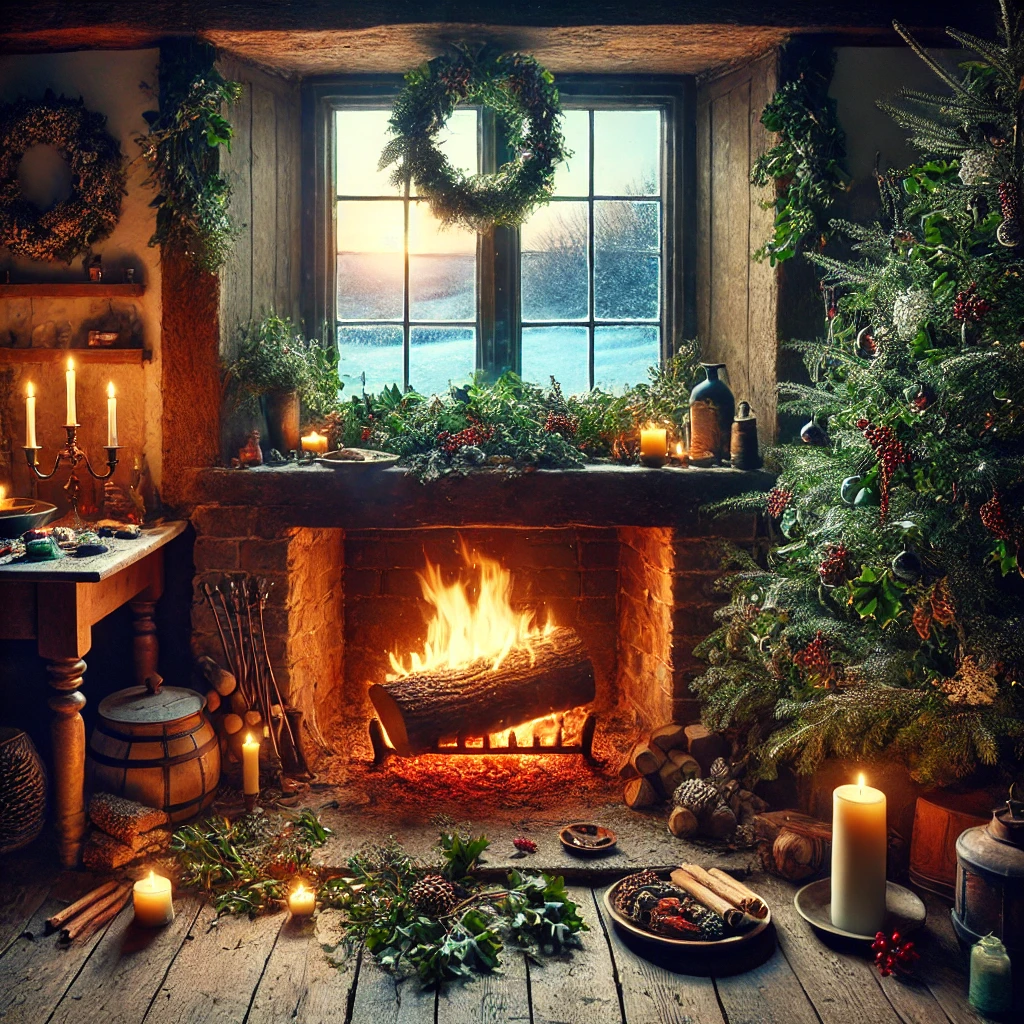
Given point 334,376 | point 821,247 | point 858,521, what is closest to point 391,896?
point 858,521

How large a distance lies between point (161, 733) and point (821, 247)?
10.1 feet

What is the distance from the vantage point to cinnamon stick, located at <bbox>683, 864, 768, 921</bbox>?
10.8ft

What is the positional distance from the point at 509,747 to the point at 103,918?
1.70 m

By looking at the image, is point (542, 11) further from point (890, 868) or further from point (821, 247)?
Result: point (890, 868)

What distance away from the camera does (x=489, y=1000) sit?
9.78 feet

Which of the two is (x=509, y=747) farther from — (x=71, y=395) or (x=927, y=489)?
(x=71, y=395)

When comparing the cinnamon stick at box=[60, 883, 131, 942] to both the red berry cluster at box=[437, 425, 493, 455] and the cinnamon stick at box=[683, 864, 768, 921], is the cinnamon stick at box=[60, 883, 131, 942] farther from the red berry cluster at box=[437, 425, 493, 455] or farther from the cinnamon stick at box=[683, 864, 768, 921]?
the red berry cluster at box=[437, 425, 493, 455]

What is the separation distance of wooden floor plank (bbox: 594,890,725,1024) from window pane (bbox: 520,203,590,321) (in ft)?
9.61

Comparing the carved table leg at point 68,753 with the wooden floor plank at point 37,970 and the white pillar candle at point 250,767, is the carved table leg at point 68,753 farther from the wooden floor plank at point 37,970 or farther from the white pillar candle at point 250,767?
the white pillar candle at point 250,767

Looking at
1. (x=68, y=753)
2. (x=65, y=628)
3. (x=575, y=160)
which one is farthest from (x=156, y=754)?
(x=575, y=160)

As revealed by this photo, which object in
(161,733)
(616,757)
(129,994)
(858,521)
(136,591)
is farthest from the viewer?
(616,757)

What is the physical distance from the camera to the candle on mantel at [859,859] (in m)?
3.14

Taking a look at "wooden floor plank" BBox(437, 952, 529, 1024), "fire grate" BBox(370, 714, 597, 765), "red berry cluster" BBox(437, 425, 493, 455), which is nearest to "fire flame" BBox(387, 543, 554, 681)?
"fire grate" BBox(370, 714, 597, 765)

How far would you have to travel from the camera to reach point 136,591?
4176 mm
